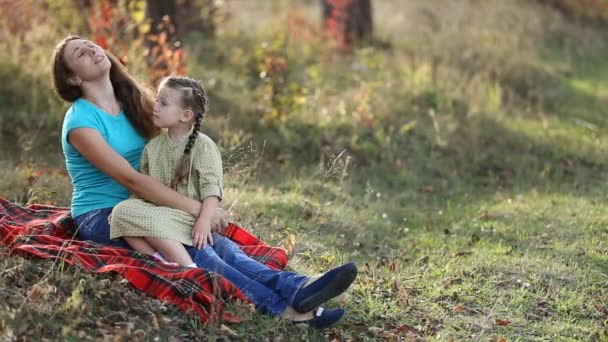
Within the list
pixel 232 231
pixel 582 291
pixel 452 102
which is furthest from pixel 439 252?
pixel 452 102

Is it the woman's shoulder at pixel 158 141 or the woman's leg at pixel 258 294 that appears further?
the woman's shoulder at pixel 158 141

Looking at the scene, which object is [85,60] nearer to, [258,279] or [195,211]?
[195,211]

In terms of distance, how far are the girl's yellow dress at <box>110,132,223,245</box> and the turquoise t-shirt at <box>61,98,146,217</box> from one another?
0.17 meters

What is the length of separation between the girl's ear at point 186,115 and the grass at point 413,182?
0.93 meters

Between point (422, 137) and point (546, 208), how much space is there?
2136 millimetres

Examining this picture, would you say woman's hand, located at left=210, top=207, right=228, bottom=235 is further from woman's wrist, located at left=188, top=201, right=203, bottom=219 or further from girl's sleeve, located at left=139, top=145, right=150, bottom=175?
girl's sleeve, located at left=139, top=145, right=150, bottom=175

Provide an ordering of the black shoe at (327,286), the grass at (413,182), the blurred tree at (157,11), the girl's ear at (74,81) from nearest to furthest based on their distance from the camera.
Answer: the black shoe at (327,286), the grass at (413,182), the girl's ear at (74,81), the blurred tree at (157,11)

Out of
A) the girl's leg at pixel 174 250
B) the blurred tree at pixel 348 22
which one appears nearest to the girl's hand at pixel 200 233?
the girl's leg at pixel 174 250

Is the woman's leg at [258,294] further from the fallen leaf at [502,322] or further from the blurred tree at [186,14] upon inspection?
the blurred tree at [186,14]

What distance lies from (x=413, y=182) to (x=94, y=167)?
13.6 ft

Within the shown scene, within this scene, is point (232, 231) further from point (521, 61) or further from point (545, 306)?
point (521, 61)

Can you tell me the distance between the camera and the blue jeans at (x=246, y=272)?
457 centimetres

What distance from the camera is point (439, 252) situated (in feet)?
20.9

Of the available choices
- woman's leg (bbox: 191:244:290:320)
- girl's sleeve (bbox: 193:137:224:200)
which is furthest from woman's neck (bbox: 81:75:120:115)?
woman's leg (bbox: 191:244:290:320)
